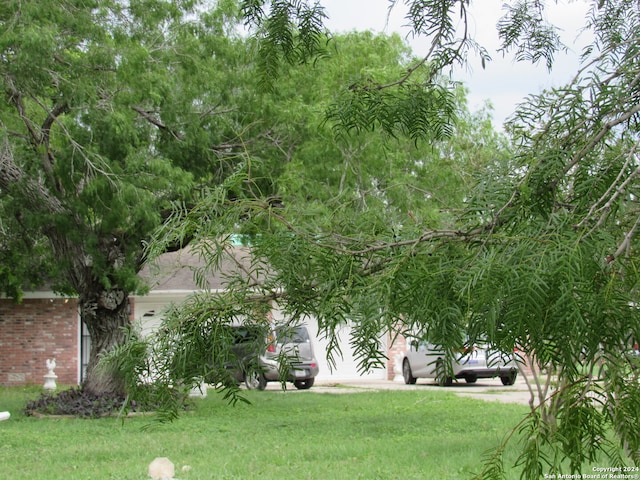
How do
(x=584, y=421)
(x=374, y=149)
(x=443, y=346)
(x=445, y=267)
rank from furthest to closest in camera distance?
(x=374, y=149), (x=584, y=421), (x=445, y=267), (x=443, y=346)

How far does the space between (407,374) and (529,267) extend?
70.8 ft

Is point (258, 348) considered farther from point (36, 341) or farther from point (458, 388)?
point (36, 341)

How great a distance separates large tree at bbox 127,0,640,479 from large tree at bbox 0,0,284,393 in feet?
29.8

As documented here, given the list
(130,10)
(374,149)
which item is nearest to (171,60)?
(130,10)

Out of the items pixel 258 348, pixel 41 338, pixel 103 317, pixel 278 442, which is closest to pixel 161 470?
pixel 278 442

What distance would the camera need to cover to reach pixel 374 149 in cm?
1323

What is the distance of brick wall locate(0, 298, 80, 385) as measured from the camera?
66.2ft

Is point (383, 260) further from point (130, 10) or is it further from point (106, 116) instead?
point (130, 10)

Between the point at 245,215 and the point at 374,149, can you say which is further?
the point at 374,149

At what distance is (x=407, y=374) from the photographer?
22.6m

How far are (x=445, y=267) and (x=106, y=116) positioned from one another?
10.1 metres

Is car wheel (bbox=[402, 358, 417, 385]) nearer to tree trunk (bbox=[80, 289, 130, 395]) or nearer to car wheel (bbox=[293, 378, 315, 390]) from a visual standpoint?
car wheel (bbox=[293, 378, 315, 390])

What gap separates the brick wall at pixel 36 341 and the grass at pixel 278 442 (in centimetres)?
461

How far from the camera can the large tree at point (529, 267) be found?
1454mm
